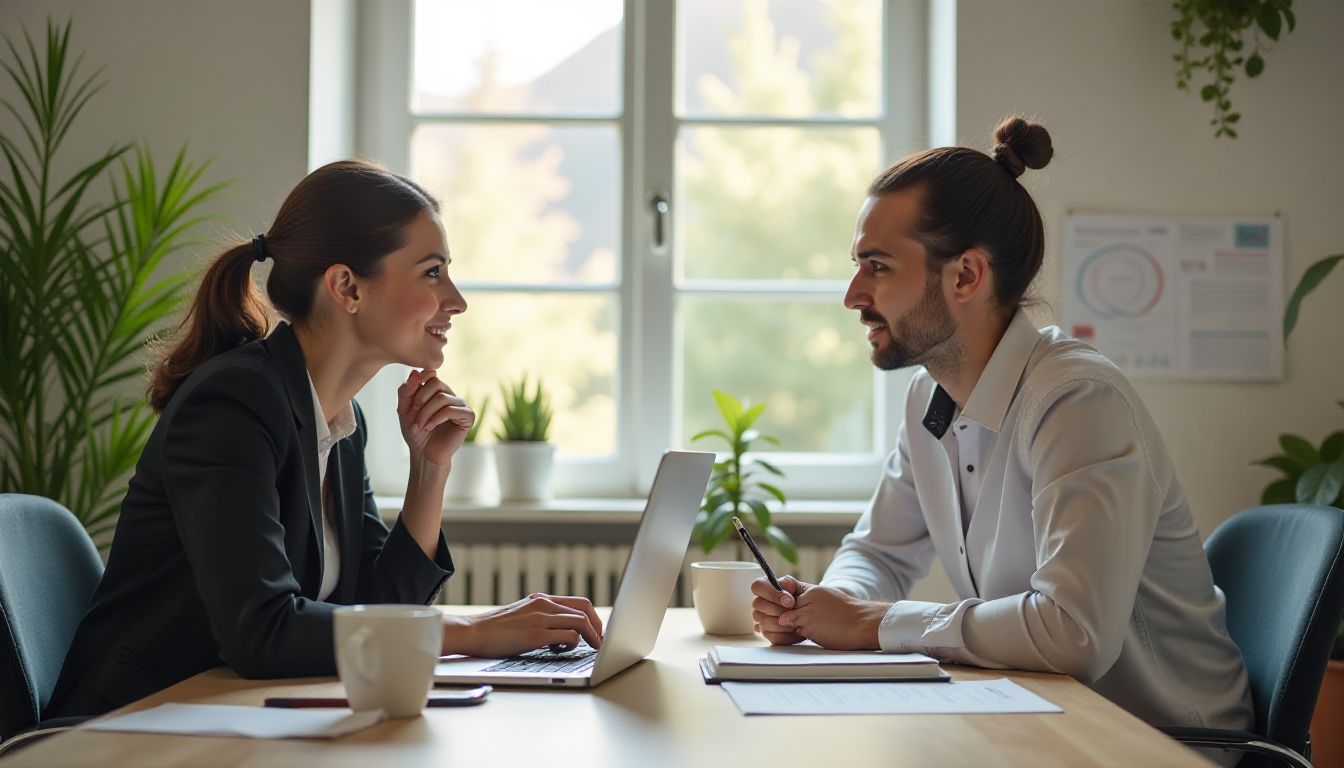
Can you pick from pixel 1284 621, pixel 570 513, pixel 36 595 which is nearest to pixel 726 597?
pixel 1284 621

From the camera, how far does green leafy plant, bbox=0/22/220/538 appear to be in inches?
109

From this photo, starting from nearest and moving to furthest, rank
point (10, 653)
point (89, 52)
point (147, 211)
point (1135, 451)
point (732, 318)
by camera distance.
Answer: point (10, 653)
point (1135, 451)
point (147, 211)
point (89, 52)
point (732, 318)

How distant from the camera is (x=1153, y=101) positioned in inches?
125

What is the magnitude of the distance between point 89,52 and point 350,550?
80.2 inches

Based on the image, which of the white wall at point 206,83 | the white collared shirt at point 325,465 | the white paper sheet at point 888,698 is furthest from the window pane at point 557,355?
the white paper sheet at point 888,698

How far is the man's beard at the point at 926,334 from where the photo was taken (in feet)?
6.20

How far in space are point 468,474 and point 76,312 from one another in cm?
100

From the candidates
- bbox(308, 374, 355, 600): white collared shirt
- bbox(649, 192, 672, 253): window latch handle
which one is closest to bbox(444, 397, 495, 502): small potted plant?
bbox(649, 192, 672, 253): window latch handle

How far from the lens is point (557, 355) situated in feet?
11.4

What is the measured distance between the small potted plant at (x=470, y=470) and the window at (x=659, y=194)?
0.25m

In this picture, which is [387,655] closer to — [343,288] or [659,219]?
[343,288]

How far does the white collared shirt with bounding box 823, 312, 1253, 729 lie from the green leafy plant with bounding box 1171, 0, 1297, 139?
1.58 m

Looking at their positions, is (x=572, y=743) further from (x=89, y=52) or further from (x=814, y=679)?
(x=89, y=52)

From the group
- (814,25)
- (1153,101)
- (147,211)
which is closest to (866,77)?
(814,25)
